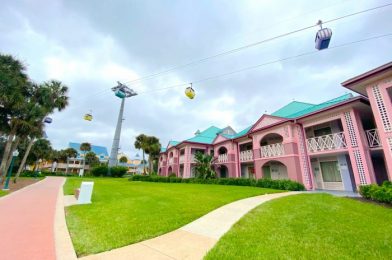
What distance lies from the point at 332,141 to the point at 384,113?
4.14m

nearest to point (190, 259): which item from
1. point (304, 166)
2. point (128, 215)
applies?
point (128, 215)

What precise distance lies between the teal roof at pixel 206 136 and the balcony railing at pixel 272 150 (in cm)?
1049

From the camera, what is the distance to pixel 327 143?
46.4ft

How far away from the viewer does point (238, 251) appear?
361 cm

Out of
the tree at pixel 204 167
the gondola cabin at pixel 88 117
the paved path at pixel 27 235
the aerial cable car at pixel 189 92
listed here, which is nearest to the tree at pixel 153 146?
the tree at pixel 204 167

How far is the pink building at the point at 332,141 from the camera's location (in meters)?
10.3

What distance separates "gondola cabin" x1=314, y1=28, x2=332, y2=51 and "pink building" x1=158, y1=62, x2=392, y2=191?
658 cm

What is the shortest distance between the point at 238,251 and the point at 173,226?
2246 millimetres

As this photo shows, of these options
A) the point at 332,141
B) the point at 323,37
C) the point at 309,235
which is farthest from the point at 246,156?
the point at 309,235

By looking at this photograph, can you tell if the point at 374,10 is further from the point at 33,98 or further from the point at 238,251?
Result: the point at 33,98

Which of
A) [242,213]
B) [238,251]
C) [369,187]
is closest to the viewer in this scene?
[238,251]

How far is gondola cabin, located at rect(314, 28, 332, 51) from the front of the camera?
238 inches

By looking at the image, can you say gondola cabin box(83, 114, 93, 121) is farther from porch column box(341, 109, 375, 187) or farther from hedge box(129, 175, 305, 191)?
porch column box(341, 109, 375, 187)

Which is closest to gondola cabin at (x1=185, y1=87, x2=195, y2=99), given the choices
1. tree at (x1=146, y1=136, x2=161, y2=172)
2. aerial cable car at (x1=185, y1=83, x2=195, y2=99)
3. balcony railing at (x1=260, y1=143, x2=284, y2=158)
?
aerial cable car at (x1=185, y1=83, x2=195, y2=99)
